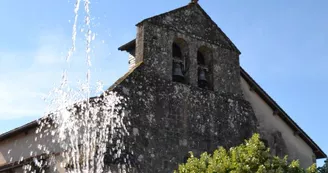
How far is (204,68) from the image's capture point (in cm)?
1834

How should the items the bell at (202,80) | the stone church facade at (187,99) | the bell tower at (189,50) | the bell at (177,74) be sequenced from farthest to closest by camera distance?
the bell at (202,80), the bell at (177,74), the bell tower at (189,50), the stone church facade at (187,99)

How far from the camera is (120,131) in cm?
1512

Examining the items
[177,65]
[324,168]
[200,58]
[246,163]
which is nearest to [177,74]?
[177,65]

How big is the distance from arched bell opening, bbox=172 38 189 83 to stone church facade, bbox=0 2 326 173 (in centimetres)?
3

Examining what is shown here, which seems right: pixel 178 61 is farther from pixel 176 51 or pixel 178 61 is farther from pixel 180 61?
pixel 176 51

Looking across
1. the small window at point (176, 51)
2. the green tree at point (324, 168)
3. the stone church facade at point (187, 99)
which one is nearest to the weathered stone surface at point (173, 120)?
the stone church facade at point (187, 99)

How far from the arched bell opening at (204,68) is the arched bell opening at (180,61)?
0.59m

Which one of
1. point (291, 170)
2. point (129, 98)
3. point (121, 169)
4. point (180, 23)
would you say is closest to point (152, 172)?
point (121, 169)

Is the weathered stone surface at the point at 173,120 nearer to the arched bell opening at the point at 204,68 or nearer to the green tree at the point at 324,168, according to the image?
the arched bell opening at the point at 204,68

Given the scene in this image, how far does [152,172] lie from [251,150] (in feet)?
10.1

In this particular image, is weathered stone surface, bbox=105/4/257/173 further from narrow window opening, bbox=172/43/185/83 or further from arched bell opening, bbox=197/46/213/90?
narrow window opening, bbox=172/43/185/83

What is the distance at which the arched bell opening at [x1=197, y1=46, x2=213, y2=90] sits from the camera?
59.2 feet

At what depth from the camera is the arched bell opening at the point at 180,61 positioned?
686 inches

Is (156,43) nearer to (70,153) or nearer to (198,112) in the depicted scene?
(198,112)
